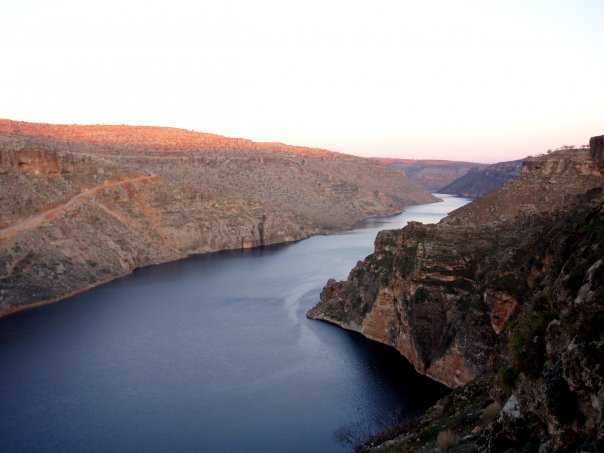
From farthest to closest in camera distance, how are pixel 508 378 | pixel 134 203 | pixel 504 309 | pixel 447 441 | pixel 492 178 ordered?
pixel 492 178
pixel 134 203
pixel 504 309
pixel 447 441
pixel 508 378

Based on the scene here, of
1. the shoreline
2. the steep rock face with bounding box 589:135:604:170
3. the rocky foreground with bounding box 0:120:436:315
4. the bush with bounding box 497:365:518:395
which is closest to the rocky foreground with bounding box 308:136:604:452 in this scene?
the bush with bounding box 497:365:518:395

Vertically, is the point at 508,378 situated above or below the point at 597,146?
below

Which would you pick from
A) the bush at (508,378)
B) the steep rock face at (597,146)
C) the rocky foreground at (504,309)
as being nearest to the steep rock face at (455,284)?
the rocky foreground at (504,309)

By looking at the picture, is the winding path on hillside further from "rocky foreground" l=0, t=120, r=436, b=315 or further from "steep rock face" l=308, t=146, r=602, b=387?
"steep rock face" l=308, t=146, r=602, b=387

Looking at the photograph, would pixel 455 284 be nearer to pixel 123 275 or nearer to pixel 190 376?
pixel 190 376

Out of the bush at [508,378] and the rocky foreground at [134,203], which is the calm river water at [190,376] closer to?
the rocky foreground at [134,203]

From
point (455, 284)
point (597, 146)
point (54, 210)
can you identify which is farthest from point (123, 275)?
point (597, 146)
